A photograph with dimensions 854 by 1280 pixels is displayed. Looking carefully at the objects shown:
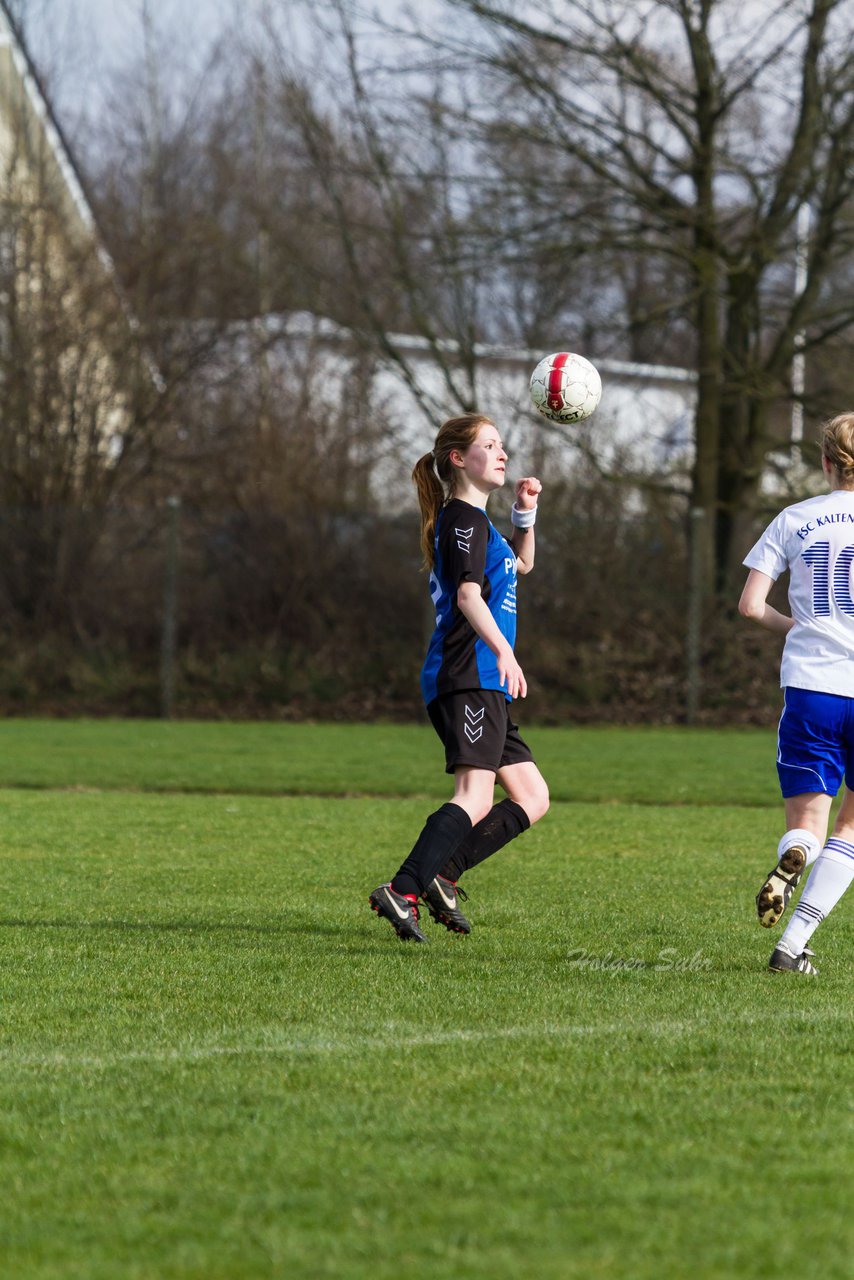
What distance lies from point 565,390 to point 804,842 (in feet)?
8.19

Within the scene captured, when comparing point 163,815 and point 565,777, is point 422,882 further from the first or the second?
point 565,777

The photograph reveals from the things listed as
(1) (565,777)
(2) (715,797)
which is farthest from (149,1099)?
(1) (565,777)

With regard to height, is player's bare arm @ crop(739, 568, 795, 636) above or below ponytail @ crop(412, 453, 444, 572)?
below

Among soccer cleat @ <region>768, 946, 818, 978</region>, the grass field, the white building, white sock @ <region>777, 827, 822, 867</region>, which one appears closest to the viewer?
the grass field

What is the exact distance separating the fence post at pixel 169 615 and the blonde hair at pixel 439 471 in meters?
14.0

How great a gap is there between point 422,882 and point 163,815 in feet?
16.7

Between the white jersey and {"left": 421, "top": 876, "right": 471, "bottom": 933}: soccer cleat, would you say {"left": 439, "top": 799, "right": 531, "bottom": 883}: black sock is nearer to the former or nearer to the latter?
{"left": 421, "top": 876, "right": 471, "bottom": 933}: soccer cleat

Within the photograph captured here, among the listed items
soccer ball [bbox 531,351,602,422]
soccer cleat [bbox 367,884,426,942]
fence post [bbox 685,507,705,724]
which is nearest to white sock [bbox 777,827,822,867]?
soccer cleat [bbox 367,884,426,942]

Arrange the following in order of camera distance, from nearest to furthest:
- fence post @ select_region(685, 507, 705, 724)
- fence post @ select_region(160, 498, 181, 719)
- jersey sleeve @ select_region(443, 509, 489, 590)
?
jersey sleeve @ select_region(443, 509, 489, 590)
fence post @ select_region(685, 507, 705, 724)
fence post @ select_region(160, 498, 181, 719)

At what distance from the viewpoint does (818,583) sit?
537 cm

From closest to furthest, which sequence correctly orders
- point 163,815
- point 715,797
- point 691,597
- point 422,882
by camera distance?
point 422,882, point 163,815, point 715,797, point 691,597

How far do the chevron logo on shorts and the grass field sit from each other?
79cm

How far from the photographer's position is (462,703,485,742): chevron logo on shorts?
19.3 feet

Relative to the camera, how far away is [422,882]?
5.73m
